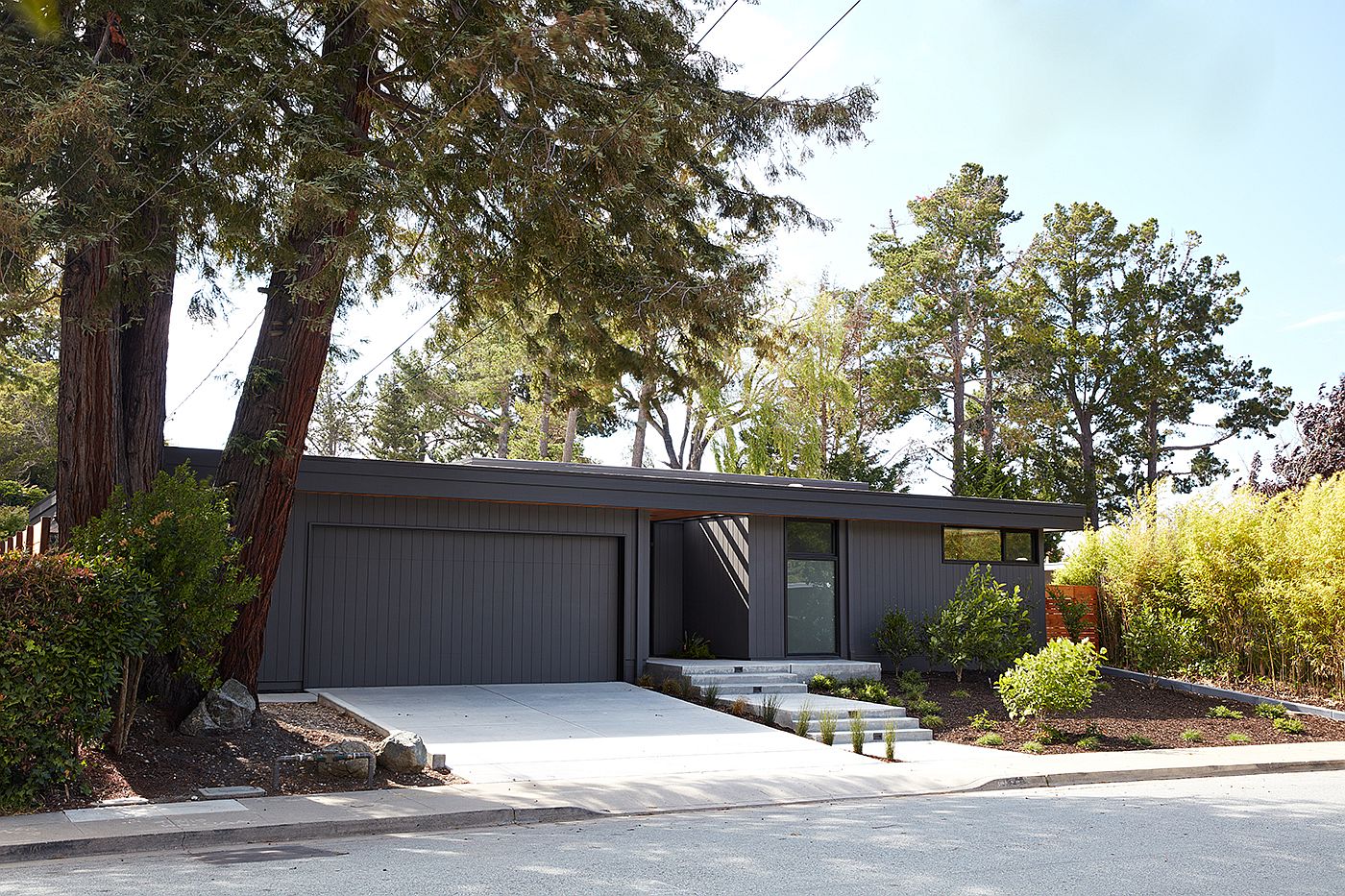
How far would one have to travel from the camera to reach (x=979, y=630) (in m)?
14.6

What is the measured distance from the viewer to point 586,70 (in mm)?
8938

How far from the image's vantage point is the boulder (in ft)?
28.7

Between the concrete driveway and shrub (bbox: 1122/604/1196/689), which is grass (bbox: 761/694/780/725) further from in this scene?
shrub (bbox: 1122/604/1196/689)

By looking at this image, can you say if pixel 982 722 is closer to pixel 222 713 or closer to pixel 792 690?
pixel 792 690

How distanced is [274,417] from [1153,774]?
27.9 ft

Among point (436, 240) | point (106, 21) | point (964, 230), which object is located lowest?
point (436, 240)

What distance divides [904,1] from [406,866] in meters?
8.01

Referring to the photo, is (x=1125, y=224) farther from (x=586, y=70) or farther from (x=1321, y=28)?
(x=586, y=70)

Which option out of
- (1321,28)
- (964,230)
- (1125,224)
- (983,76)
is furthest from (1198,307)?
(983,76)

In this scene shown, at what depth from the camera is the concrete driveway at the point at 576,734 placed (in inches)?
353

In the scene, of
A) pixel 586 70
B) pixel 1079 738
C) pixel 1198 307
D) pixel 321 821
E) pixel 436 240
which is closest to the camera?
pixel 321 821

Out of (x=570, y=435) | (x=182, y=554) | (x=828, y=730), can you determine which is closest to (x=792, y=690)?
(x=828, y=730)

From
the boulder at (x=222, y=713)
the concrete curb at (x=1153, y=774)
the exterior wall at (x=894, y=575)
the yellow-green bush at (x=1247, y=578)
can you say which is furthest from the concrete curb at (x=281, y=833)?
the yellow-green bush at (x=1247, y=578)

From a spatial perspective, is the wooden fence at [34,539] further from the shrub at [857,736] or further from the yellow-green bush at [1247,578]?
the yellow-green bush at [1247,578]
